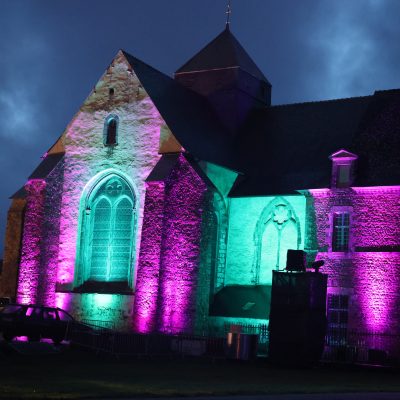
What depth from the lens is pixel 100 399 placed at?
1755 centimetres

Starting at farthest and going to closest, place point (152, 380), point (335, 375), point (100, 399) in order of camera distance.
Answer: point (335, 375)
point (152, 380)
point (100, 399)

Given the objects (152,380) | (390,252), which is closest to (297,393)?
(152,380)

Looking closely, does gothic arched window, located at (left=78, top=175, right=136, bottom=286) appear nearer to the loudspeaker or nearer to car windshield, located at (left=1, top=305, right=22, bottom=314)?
car windshield, located at (left=1, top=305, right=22, bottom=314)

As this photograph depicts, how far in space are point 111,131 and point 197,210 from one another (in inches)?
276

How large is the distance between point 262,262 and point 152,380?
1834cm

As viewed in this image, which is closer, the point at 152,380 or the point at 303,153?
the point at 152,380

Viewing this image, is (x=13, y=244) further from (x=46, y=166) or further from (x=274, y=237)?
(x=274, y=237)

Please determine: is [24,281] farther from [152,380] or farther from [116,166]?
[152,380]

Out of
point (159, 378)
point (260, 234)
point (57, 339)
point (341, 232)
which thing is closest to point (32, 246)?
point (57, 339)

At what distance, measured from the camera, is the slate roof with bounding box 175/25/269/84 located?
4834 cm

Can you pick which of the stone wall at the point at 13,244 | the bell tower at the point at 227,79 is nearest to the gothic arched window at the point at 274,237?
the bell tower at the point at 227,79

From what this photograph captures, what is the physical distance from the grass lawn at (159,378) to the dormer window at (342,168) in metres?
9.18

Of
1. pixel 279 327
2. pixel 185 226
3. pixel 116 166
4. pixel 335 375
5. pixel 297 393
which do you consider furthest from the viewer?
pixel 116 166

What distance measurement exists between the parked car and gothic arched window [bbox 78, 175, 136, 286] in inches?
235
